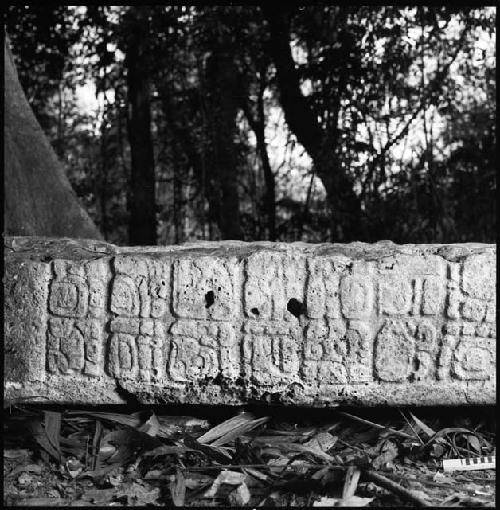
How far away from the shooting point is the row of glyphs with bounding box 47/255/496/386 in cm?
237

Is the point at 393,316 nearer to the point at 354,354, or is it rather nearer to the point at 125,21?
the point at 354,354

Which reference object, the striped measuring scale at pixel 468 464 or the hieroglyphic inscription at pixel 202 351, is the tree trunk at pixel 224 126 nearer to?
the hieroglyphic inscription at pixel 202 351

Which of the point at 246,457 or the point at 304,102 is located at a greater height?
the point at 304,102

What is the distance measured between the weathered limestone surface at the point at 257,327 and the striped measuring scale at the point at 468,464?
0.69 feet

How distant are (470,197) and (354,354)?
3945mm

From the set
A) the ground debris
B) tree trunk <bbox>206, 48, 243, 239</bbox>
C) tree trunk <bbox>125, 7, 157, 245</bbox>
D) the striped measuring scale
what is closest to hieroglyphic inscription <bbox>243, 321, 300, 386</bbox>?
the ground debris

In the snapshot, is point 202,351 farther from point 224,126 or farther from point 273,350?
point 224,126

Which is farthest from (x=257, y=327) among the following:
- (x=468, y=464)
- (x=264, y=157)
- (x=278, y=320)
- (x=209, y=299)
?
(x=264, y=157)

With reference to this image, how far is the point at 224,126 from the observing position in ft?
20.1

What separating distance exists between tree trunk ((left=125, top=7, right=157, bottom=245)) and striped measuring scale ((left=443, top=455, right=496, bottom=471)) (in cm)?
406

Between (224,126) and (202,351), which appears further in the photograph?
(224,126)

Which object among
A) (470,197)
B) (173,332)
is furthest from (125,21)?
(173,332)

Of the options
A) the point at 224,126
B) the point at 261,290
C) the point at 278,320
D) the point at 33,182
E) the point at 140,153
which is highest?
the point at 224,126

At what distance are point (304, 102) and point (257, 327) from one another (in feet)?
11.9
